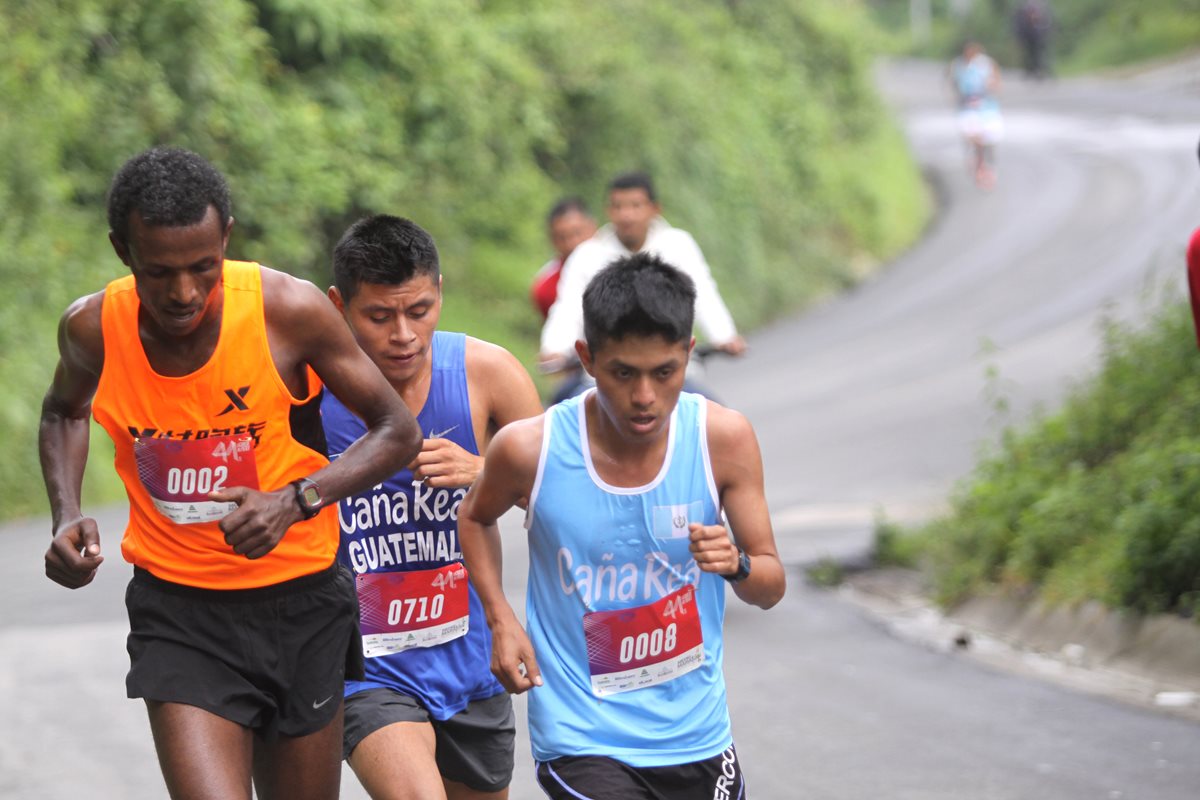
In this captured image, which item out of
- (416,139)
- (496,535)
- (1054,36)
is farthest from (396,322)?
(1054,36)

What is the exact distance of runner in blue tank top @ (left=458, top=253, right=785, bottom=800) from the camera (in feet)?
13.1

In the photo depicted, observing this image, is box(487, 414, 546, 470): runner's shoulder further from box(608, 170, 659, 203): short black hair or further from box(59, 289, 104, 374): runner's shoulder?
box(608, 170, 659, 203): short black hair

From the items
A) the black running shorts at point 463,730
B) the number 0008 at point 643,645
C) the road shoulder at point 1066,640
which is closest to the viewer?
the number 0008 at point 643,645

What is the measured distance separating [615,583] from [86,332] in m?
1.31

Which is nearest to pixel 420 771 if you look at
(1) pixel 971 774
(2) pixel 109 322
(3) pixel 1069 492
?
(2) pixel 109 322

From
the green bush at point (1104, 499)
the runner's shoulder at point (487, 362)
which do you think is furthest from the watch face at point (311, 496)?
the green bush at point (1104, 499)

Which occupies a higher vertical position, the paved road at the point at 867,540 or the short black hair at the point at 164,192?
the short black hair at the point at 164,192

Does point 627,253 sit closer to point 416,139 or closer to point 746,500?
point 746,500

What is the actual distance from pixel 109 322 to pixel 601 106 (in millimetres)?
18048

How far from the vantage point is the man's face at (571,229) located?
389 inches

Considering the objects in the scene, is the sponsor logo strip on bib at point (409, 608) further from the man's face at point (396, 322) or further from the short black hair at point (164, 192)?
the short black hair at point (164, 192)

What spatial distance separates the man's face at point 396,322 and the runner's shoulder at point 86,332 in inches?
28.6

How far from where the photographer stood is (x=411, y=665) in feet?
15.2

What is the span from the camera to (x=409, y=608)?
4.61 meters
